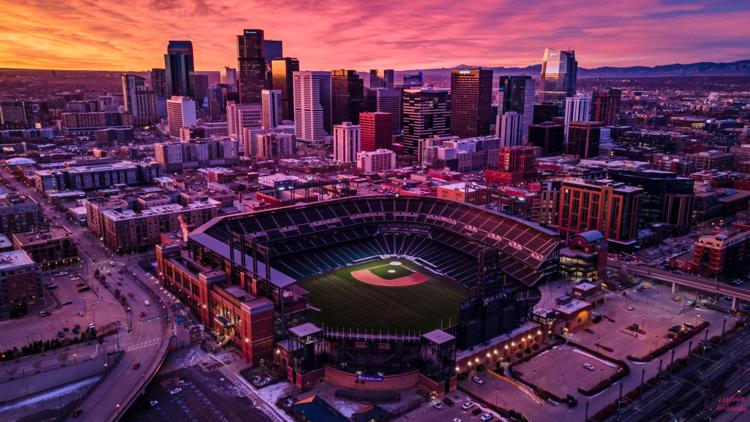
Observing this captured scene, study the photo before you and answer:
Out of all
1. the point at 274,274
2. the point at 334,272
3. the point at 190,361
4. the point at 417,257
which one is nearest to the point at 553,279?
the point at 417,257

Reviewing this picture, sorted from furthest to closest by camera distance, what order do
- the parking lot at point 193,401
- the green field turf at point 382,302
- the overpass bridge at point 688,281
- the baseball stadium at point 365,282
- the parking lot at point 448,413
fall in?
the overpass bridge at point 688,281, the green field turf at point 382,302, the baseball stadium at point 365,282, the parking lot at point 448,413, the parking lot at point 193,401

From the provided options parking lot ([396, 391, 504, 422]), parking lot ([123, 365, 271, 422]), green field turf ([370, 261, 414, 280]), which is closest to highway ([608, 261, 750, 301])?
green field turf ([370, 261, 414, 280])

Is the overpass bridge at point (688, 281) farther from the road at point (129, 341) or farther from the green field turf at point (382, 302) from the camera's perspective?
the road at point (129, 341)

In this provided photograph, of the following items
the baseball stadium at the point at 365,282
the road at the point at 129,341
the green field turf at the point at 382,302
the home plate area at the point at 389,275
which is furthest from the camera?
the home plate area at the point at 389,275

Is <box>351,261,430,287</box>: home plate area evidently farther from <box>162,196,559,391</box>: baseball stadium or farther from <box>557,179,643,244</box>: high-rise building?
<box>557,179,643,244</box>: high-rise building

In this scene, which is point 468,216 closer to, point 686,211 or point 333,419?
point 686,211

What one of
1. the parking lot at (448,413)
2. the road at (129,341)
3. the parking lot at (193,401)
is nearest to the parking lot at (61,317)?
the road at (129,341)

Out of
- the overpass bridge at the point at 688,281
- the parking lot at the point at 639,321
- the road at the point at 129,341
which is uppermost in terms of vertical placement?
the overpass bridge at the point at 688,281

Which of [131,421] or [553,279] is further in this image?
[553,279]
